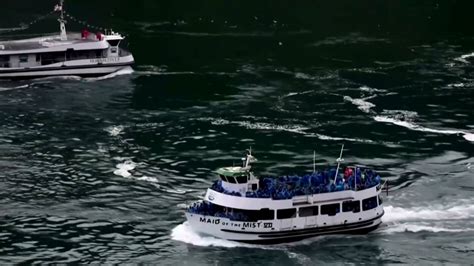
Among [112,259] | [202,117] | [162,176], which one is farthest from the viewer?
[202,117]

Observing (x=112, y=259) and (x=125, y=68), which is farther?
(x=125, y=68)

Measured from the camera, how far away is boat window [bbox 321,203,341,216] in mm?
106500

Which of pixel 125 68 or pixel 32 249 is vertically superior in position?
pixel 125 68

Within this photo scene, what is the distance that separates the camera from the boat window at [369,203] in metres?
108

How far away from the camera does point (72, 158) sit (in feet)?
436

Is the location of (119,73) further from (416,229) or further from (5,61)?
(416,229)

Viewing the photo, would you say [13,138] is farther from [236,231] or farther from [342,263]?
[342,263]

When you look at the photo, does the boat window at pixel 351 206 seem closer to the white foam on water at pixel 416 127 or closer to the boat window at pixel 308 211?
the boat window at pixel 308 211

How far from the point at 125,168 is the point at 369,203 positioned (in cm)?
3718

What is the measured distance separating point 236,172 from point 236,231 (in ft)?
21.6

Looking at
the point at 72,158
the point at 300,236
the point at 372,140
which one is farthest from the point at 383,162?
the point at 72,158

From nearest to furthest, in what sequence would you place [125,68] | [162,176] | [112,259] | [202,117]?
[112,259] < [162,176] < [202,117] < [125,68]

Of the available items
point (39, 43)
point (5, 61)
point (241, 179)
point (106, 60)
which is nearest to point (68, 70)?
point (106, 60)

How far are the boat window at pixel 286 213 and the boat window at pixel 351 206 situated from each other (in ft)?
20.2
